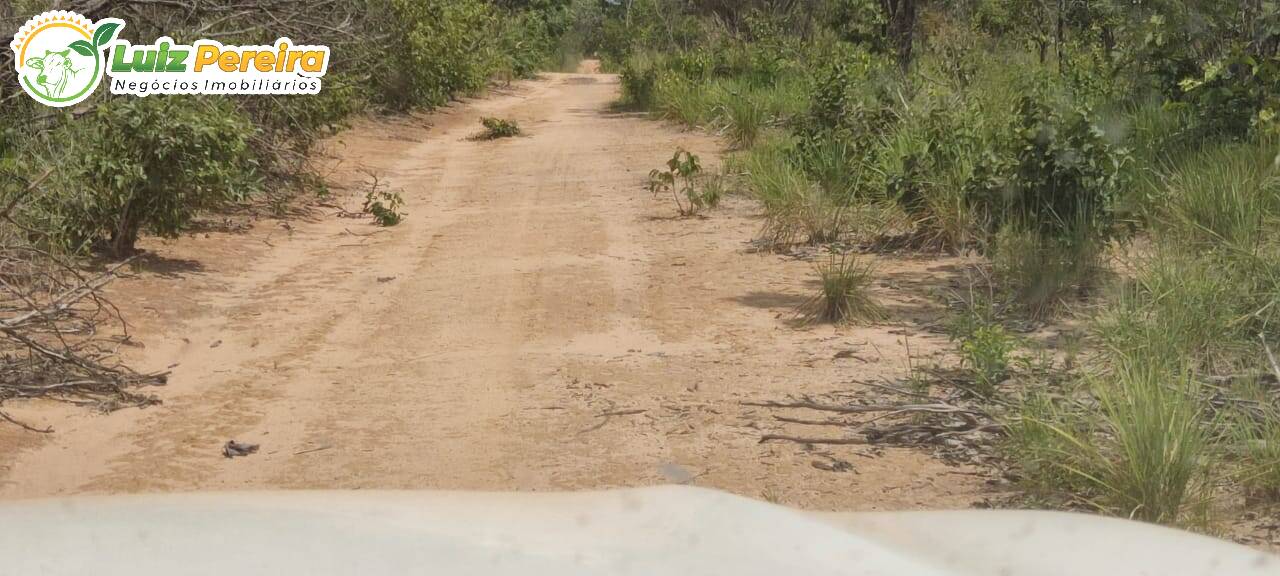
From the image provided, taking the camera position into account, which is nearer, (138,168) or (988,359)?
(988,359)

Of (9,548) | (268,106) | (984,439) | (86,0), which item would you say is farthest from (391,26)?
(9,548)

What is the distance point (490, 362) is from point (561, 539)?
4214 millimetres

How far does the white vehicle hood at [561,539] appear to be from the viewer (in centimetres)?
182

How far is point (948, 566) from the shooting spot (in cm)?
196

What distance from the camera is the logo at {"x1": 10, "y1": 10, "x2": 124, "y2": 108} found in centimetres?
842

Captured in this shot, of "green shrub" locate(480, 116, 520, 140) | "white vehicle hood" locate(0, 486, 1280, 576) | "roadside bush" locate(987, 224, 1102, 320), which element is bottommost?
"green shrub" locate(480, 116, 520, 140)

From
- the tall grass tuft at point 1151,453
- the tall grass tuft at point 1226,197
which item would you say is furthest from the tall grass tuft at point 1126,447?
the tall grass tuft at point 1226,197

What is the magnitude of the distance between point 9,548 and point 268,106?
9945 millimetres

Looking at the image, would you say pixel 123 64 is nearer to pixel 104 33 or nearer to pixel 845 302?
pixel 104 33

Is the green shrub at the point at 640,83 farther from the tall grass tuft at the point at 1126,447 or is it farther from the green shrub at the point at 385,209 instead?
the tall grass tuft at the point at 1126,447

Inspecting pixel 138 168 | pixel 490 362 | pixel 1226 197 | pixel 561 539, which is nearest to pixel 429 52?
pixel 138 168

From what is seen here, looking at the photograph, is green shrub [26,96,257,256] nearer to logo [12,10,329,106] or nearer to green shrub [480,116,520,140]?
logo [12,10,329,106]

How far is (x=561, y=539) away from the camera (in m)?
2.00

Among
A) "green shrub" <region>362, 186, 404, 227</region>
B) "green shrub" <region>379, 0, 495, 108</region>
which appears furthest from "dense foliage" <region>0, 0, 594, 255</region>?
"green shrub" <region>379, 0, 495, 108</region>
